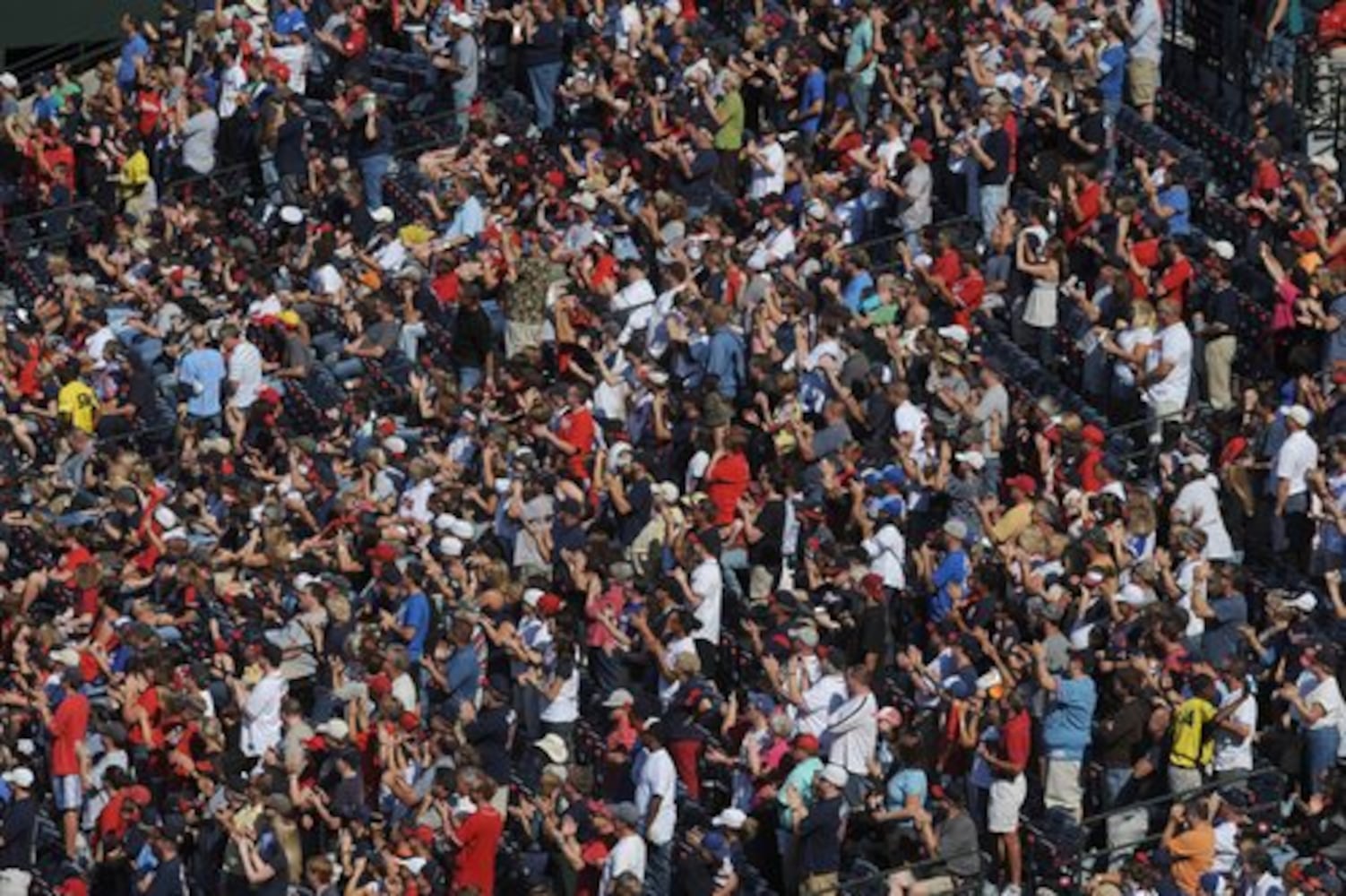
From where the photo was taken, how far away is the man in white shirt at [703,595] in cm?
3203

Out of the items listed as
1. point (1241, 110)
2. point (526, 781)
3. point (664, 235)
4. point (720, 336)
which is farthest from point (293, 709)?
point (1241, 110)

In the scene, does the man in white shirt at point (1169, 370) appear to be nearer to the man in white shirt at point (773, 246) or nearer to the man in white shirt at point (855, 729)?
the man in white shirt at point (773, 246)

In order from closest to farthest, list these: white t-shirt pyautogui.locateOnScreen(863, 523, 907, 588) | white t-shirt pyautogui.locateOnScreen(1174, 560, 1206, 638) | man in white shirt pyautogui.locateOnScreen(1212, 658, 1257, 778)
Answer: man in white shirt pyautogui.locateOnScreen(1212, 658, 1257, 778), white t-shirt pyautogui.locateOnScreen(1174, 560, 1206, 638), white t-shirt pyautogui.locateOnScreen(863, 523, 907, 588)

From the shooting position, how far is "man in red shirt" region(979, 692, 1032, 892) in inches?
1174

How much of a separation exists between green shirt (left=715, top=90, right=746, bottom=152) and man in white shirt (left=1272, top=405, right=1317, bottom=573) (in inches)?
305

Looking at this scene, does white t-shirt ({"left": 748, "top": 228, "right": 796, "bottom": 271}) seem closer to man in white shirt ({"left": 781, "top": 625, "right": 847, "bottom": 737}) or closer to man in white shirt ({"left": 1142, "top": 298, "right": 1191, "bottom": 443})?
man in white shirt ({"left": 1142, "top": 298, "right": 1191, "bottom": 443})

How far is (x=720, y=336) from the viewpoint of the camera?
115 feet

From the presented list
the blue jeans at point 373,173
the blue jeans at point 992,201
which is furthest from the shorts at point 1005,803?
the blue jeans at point 373,173

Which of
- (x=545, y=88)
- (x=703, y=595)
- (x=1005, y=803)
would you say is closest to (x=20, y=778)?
(x=703, y=595)

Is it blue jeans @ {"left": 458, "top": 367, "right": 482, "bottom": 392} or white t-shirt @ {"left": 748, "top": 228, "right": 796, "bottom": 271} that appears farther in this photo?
blue jeans @ {"left": 458, "top": 367, "right": 482, "bottom": 392}

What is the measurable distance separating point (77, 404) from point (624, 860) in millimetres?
9446

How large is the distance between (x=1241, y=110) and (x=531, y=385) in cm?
658

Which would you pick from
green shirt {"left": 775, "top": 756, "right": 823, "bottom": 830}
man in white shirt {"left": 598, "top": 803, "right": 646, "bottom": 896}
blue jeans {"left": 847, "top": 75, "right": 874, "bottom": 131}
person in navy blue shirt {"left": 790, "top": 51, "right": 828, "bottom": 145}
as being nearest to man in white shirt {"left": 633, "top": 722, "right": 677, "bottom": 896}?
man in white shirt {"left": 598, "top": 803, "right": 646, "bottom": 896}

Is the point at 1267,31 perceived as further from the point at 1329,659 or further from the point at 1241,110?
the point at 1329,659
